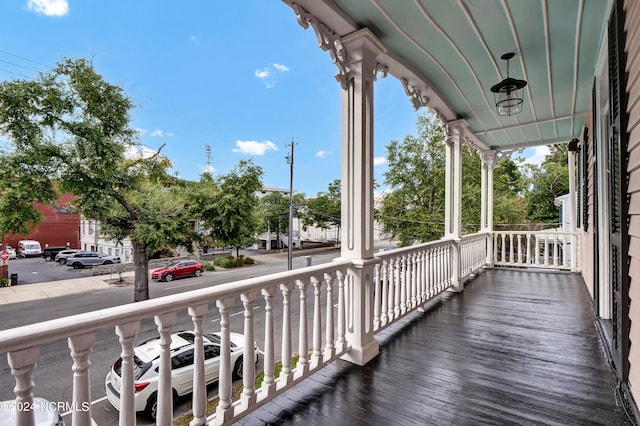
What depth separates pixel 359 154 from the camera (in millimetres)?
2275

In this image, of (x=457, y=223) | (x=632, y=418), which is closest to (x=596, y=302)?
(x=457, y=223)

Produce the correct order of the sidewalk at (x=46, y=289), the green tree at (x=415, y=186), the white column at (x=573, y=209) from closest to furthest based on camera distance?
the sidewalk at (x=46, y=289) < the white column at (x=573, y=209) < the green tree at (x=415, y=186)

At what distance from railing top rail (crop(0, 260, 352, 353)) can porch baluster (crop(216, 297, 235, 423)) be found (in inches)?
1.9

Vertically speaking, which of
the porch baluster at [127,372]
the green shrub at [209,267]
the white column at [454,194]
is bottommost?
the green shrub at [209,267]

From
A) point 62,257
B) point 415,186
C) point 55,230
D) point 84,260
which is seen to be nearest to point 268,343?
point 62,257

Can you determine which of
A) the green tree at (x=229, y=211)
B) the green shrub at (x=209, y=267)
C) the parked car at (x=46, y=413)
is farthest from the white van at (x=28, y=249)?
the parked car at (x=46, y=413)

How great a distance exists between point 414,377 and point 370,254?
906 mm

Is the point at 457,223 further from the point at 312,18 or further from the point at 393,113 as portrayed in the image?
the point at 393,113

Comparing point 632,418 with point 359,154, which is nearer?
point 632,418

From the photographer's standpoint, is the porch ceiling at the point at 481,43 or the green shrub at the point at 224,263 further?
the green shrub at the point at 224,263

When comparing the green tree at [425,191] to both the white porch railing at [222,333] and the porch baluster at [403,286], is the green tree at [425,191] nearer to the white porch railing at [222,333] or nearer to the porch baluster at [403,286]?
the porch baluster at [403,286]

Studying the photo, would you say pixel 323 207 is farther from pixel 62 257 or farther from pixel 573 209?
pixel 62 257

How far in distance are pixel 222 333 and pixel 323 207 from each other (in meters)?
19.0

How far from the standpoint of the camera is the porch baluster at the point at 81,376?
917 millimetres
